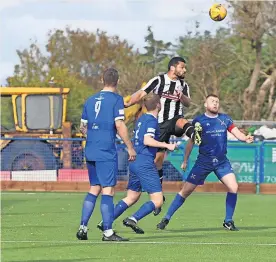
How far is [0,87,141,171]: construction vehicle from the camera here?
87.8 ft

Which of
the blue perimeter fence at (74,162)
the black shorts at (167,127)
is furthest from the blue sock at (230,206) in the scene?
the blue perimeter fence at (74,162)

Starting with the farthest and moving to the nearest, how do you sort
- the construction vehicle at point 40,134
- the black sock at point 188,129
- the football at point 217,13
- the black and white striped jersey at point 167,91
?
the construction vehicle at point 40,134 → the football at point 217,13 → the black and white striped jersey at point 167,91 → the black sock at point 188,129

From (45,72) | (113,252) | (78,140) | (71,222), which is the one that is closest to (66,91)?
(78,140)

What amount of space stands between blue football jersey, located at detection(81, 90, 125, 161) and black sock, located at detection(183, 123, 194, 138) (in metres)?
2.41

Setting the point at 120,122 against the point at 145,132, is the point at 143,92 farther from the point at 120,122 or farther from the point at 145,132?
the point at 120,122

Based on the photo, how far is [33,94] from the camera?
3134cm

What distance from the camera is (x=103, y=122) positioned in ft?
42.2

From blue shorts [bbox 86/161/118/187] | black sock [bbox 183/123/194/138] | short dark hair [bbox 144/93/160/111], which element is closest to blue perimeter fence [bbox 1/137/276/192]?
black sock [bbox 183/123/194/138]

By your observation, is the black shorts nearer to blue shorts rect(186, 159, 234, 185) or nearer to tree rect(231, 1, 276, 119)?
blue shorts rect(186, 159, 234, 185)

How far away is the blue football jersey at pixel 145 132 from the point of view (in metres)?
13.8

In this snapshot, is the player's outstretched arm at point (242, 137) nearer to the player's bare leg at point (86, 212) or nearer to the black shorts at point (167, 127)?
the black shorts at point (167, 127)

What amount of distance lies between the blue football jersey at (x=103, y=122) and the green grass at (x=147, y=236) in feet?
3.54

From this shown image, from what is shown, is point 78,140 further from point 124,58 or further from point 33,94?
point 124,58

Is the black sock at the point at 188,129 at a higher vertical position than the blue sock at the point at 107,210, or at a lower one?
higher
